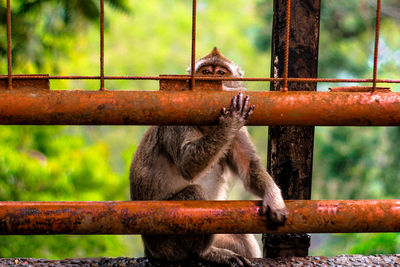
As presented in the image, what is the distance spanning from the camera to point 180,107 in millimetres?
2121

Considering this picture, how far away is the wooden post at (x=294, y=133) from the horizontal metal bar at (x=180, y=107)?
0.80 m

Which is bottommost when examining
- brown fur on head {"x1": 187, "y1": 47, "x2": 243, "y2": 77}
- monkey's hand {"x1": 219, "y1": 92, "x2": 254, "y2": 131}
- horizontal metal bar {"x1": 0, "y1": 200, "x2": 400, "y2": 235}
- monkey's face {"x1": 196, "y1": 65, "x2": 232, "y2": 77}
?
horizontal metal bar {"x1": 0, "y1": 200, "x2": 400, "y2": 235}

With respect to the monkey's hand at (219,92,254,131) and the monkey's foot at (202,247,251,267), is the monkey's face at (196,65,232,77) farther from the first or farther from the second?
the monkey's foot at (202,247,251,267)

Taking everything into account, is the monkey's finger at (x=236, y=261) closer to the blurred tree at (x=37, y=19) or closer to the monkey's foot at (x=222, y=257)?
the monkey's foot at (x=222, y=257)

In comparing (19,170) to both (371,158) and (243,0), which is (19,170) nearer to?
(371,158)

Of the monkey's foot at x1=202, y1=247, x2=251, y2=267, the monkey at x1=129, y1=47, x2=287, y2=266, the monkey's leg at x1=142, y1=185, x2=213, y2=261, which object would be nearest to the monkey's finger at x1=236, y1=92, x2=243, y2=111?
the monkey at x1=129, y1=47, x2=287, y2=266

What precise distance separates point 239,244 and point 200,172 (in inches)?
32.9

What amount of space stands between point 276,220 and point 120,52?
17.3 m

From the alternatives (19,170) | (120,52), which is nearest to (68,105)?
(19,170)

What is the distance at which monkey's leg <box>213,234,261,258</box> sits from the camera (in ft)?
11.2

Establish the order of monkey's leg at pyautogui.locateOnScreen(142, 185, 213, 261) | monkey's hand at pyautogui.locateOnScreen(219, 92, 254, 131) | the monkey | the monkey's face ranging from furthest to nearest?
1. the monkey's face
2. monkey's leg at pyautogui.locateOnScreen(142, 185, 213, 261)
3. the monkey
4. monkey's hand at pyautogui.locateOnScreen(219, 92, 254, 131)

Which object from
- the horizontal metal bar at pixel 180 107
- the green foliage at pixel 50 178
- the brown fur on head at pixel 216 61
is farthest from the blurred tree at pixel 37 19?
the horizontal metal bar at pixel 180 107

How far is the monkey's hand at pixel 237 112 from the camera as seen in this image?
221cm

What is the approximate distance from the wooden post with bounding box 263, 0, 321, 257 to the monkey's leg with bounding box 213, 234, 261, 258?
1.09ft
